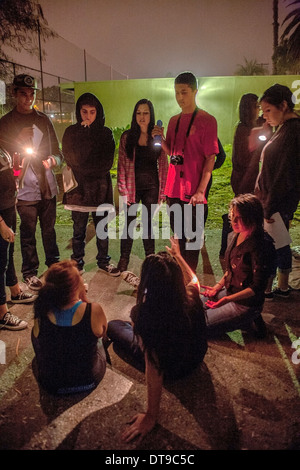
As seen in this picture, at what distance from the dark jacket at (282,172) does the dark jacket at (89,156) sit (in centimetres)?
197

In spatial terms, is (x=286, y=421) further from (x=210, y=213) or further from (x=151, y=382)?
(x=210, y=213)

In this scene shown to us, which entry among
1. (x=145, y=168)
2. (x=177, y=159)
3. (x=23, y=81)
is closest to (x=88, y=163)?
(x=145, y=168)

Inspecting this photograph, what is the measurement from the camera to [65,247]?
226 inches

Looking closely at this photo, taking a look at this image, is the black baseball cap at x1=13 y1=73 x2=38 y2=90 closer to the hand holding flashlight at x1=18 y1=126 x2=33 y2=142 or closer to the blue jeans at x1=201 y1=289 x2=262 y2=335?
the hand holding flashlight at x1=18 y1=126 x2=33 y2=142

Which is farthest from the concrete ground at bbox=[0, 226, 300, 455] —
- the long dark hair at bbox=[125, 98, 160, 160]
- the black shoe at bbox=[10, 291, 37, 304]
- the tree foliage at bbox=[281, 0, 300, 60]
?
the tree foliage at bbox=[281, 0, 300, 60]

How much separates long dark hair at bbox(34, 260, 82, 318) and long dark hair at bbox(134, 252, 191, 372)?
1.57 ft

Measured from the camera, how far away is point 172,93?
512 inches

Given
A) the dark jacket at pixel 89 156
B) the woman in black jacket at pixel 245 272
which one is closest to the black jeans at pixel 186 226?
the woman in black jacket at pixel 245 272

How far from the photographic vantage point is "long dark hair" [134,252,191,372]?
225cm

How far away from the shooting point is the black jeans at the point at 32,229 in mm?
4180

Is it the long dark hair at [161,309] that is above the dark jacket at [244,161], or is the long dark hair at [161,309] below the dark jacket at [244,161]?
below

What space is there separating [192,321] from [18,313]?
2.20m

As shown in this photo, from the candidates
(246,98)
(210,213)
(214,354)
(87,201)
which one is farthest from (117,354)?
(210,213)

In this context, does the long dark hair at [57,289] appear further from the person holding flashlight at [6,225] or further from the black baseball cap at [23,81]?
the black baseball cap at [23,81]
